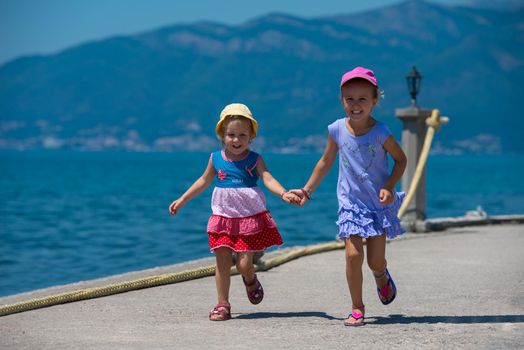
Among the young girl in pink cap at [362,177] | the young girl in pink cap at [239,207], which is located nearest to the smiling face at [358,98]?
the young girl in pink cap at [362,177]

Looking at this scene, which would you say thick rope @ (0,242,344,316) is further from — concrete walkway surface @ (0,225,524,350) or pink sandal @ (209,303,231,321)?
pink sandal @ (209,303,231,321)

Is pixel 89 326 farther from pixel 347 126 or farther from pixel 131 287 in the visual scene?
pixel 347 126

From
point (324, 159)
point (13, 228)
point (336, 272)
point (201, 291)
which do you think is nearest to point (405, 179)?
point (336, 272)

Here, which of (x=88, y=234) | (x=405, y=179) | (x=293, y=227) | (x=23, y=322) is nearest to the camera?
(x=23, y=322)

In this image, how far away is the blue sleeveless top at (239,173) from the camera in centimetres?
623

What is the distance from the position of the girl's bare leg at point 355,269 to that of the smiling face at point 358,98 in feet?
2.35

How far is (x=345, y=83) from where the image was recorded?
5.90 meters

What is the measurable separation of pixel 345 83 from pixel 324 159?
50cm

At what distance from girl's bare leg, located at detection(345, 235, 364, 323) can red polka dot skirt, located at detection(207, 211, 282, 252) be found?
0.54 m

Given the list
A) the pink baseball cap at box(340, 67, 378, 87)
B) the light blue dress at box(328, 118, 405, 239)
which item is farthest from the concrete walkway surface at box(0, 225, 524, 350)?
the pink baseball cap at box(340, 67, 378, 87)

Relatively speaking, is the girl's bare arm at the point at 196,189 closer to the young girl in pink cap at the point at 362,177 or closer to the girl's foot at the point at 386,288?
the young girl in pink cap at the point at 362,177

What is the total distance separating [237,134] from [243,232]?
1.96 ft

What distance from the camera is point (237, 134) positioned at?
6.21 m

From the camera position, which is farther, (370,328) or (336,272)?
(336,272)
